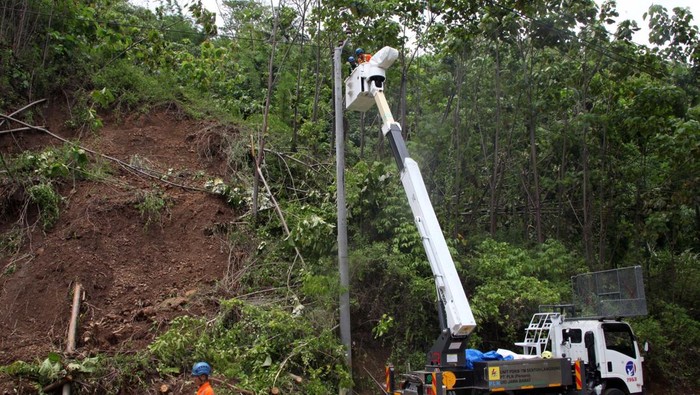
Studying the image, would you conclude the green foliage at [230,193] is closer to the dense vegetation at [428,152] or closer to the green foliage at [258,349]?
the dense vegetation at [428,152]

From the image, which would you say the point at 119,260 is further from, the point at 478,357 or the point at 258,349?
the point at 478,357

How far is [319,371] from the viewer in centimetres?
1009

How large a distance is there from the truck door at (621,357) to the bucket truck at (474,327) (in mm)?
18

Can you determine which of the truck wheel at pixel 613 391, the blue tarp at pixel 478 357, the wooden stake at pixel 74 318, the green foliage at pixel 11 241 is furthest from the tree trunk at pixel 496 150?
the green foliage at pixel 11 241

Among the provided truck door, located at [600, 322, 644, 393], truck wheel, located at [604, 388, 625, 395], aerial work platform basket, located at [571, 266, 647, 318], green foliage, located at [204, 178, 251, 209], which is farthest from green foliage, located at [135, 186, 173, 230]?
truck wheel, located at [604, 388, 625, 395]

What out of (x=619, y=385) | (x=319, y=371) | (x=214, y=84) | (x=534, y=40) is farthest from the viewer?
(x=214, y=84)

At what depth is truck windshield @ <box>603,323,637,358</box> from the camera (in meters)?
11.6

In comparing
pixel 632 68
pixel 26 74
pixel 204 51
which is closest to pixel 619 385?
pixel 632 68

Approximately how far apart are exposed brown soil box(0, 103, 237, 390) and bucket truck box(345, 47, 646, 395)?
4722mm

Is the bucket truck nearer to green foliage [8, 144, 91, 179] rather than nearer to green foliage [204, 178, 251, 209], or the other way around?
green foliage [204, 178, 251, 209]

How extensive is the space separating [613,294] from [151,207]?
32.2 ft

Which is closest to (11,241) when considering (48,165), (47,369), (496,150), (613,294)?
(48,165)

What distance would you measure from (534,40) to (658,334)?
8290 mm

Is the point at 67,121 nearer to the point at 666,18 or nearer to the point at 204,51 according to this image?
the point at 204,51
